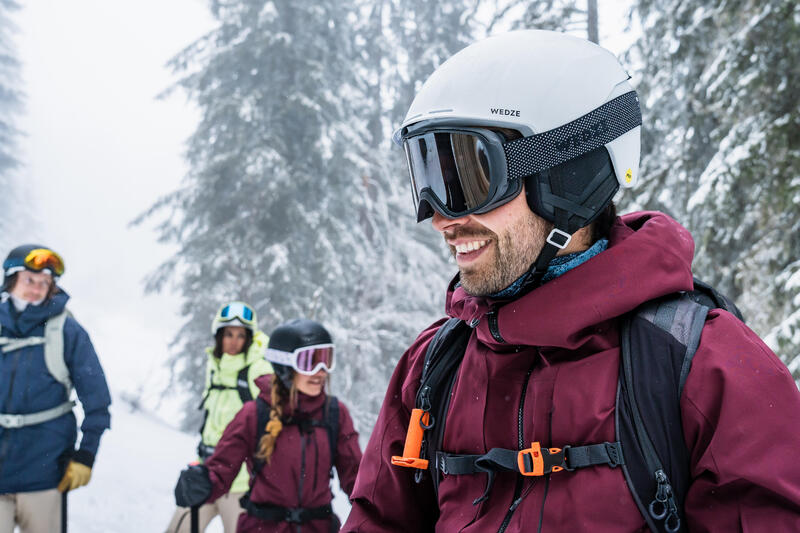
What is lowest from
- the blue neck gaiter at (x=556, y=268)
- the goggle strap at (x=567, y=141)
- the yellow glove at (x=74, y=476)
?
the yellow glove at (x=74, y=476)

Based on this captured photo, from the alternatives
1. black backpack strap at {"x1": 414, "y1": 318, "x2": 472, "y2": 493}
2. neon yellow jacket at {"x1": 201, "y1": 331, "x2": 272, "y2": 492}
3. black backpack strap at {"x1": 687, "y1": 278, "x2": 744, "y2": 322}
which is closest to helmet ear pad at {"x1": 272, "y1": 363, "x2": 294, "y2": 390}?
neon yellow jacket at {"x1": 201, "y1": 331, "x2": 272, "y2": 492}

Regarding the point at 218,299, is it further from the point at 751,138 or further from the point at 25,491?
the point at 751,138

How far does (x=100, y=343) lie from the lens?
57.8 m

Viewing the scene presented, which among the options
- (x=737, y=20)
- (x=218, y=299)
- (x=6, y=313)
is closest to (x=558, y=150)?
(x=6, y=313)

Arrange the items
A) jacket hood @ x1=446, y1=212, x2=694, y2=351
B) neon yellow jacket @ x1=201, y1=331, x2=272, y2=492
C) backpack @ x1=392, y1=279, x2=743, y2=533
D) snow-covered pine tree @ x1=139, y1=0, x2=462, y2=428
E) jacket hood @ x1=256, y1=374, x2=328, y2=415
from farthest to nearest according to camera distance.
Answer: snow-covered pine tree @ x1=139, y1=0, x2=462, y2=428 → neon yellow jacket @ x1=201, y1=331, x2=272, y2=492 → jacket hood @ x1=256, y1=374, x2=328, y2=415 → jacket hood @ x1=446, y1=212, x2=694, y2=351 → backpack @ x1=392, y1=279, x2=743, y2=533

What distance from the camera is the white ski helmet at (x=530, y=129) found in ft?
5.70

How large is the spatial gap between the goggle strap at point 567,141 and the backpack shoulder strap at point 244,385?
5388 millimetres

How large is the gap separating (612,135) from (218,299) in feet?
47.8

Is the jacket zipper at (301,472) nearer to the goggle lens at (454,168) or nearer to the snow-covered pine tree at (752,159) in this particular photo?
the goggle lens at (454,168)

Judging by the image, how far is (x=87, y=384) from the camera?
16.9ft

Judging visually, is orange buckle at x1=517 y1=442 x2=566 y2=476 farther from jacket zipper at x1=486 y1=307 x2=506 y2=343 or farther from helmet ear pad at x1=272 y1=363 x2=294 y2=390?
helmet ear pad at x1=272 y1=363 x2=294 y2=390

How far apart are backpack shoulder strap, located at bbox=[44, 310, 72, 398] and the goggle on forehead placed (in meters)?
4.25

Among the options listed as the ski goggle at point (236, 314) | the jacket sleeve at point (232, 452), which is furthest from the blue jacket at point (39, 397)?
the ski goggle at point (236, 314)

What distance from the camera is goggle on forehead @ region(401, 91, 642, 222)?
1717 mm
